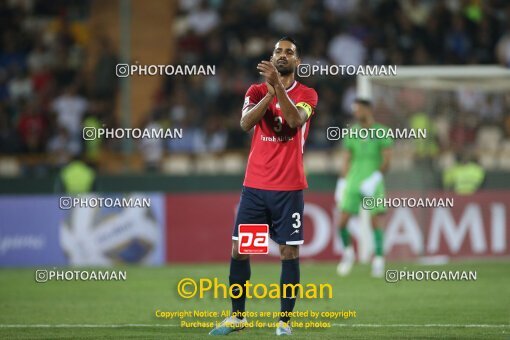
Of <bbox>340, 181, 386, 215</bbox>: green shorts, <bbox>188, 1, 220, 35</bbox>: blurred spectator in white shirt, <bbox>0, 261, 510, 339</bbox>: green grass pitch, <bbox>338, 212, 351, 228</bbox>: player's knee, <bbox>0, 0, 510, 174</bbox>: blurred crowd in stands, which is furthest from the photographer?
<bbox>188, 1, 220, 35</bbox>: blurred spectator in white shirt

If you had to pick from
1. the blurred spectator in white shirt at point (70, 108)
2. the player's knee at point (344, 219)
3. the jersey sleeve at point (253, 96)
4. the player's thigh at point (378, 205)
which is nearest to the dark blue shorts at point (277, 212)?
the jersey sleeve at point (253, 96)

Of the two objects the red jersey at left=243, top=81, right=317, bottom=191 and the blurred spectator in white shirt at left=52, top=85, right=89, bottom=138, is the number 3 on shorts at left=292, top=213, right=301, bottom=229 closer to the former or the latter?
the red jersey at left=243, top=81, right=317, bottom=191

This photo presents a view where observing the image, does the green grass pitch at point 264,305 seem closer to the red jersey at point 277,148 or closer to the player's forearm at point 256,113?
the red jersey at point 277,148

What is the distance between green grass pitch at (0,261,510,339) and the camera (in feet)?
29.8

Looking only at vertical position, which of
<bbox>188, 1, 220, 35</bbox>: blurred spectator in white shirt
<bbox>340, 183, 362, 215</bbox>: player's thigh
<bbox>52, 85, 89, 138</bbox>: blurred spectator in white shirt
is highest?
<bbox>188, 1, 220, 35</bbox>: blurred spectator in white shirt

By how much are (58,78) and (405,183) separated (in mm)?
8958

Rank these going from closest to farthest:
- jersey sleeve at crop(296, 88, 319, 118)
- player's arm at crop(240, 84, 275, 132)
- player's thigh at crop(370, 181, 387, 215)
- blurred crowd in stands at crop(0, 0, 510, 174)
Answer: player's arm at crop(240, 84, 275, 132) → jersey sleeve at crop(296, 88, 319, 118) → player's thigh at crop(370, 181, 387, 215) → blurred crowd in stands at crop(0, 0, 510, 174)

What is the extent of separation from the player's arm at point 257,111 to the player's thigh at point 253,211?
647 mm

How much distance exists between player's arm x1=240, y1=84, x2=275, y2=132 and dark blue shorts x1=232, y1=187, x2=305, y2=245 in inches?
26.2

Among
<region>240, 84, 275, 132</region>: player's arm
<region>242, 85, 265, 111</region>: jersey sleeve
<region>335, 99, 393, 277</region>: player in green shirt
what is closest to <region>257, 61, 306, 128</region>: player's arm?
<region>240, 84, 275, 132</region>: player's arm

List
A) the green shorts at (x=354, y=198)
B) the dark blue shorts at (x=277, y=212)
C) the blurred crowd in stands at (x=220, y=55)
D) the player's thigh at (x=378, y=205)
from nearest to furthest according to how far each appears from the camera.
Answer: the dark blue shorts at (x=277, y=212), the player's thigh at (x=378, y=205), the green shorts at (x=354, y=198), the blurred crowd in stands at (x=220, y=55)

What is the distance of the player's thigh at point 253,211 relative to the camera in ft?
29.6

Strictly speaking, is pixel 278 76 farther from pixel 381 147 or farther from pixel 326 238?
pixel 326 238

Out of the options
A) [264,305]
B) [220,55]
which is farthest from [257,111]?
[220,55]
